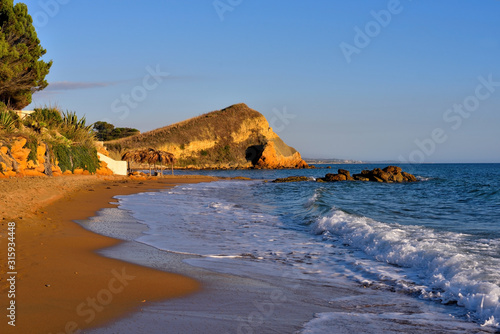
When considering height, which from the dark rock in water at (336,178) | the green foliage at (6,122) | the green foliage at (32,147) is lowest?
the dark rock in water at (336,178)

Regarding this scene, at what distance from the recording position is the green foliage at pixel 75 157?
24.7 metres

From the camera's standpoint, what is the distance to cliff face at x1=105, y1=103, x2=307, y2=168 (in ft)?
297

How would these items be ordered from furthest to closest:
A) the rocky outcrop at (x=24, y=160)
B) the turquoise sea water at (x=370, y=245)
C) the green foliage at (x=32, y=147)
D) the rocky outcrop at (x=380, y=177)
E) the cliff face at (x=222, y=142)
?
the cliff face at (x=222, y=142), the rocky outcrop at (x=380, y=177), the green foliage at (x=32, y=147), the rocky outcrop at (x=24, y=160), the turquoise sea water at (x=370, y=245)

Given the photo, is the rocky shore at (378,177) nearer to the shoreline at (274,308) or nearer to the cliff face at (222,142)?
the shoreline at (274,308)

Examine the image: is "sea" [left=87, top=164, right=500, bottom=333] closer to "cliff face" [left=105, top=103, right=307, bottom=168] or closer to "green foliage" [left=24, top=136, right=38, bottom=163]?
"green foliage" [left=24, top=136, right=38, bottom=163]

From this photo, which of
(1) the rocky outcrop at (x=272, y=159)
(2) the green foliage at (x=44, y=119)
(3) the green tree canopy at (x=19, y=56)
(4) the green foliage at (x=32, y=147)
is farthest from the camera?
(1) the rocky outcrop at (x=272, y=159)

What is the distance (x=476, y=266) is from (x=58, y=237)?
694 centimetres

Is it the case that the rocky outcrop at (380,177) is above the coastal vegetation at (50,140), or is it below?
below

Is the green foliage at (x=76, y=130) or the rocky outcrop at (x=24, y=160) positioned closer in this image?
the rocky outcrop at (x=24, y=160)

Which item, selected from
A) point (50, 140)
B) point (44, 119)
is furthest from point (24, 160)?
point (44, 119)

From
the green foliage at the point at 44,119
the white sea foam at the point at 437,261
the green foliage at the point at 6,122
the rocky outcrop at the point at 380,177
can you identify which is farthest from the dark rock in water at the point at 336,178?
the white sea foam at the point at 437,261

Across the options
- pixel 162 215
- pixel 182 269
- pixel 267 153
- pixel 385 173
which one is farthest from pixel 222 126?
pixel 182 269

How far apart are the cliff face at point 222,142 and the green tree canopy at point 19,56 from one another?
60.6 meters

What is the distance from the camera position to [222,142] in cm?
9656
